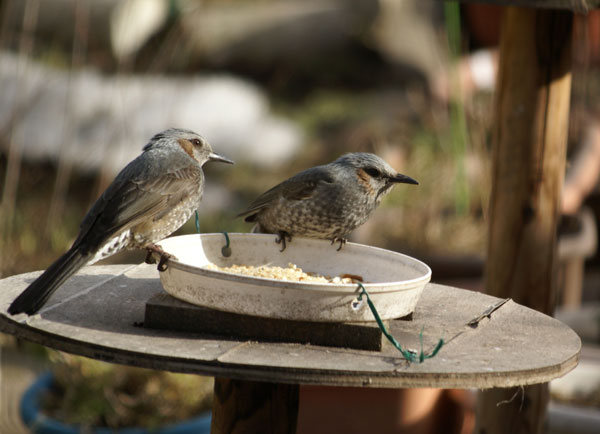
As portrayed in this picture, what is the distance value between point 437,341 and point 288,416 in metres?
0.59

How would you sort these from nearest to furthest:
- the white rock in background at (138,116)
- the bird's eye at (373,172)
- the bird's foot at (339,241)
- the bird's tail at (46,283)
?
the bird's tail at (46,283)
the bird's foot at (339,241)
the bird's eye at (373,172)
the white rock in background at (138,116)

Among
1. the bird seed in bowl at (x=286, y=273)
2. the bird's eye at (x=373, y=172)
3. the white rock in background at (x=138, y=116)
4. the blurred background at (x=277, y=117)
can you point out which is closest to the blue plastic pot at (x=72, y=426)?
the blurred background at (x=277, y=117)

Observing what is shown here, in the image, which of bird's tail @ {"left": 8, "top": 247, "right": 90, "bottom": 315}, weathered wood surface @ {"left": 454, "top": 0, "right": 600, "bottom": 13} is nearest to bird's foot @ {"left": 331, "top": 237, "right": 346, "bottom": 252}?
bird's tail @ {"left": 8, "top": 247, "right": 90, "bottom": 315}

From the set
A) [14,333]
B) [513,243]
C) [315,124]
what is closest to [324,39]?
[315,124]

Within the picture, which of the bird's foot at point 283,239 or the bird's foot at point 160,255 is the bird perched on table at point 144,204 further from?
the bird's foot at point 283,239

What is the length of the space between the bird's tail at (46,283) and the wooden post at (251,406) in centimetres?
59

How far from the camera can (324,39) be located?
1119 centimetres

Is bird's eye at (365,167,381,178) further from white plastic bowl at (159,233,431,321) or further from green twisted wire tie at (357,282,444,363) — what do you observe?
green twisted wire tie at (357,282,444,363)

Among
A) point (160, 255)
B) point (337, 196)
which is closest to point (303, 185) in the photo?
point (337, 196)

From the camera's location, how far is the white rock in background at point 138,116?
823cm

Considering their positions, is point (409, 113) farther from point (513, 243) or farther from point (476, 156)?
point (513, 243)

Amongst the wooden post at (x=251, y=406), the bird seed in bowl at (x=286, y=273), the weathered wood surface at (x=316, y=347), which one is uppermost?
the bird seed in bowl at (x=286, y=273)

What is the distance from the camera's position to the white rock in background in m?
8.23

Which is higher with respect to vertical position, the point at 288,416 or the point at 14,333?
the point at 14,333
